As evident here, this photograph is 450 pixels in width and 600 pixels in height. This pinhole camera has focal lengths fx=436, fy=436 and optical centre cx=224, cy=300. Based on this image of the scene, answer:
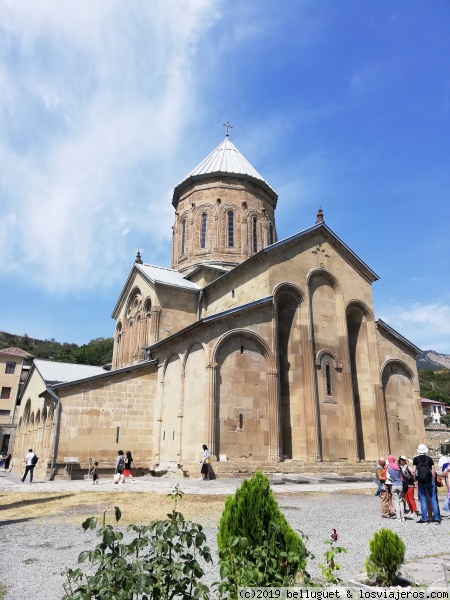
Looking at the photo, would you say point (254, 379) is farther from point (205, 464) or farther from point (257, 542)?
point (257, 542)

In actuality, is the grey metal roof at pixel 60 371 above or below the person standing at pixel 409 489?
above

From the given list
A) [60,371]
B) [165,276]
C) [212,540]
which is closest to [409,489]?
[212,540]

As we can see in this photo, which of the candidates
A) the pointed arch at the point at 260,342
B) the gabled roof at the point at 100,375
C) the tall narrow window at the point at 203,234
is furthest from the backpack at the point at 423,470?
the tall narrow window at the point at 203,234

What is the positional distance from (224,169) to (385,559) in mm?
20720

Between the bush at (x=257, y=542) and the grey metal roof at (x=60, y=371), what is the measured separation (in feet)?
49.1

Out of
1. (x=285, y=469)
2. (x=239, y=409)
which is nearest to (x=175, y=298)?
(x=239, y=409)

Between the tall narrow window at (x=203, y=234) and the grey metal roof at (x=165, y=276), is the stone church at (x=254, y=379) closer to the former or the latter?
the grey metal roof at (x=165, y=276)

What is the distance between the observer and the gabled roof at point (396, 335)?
691 inches

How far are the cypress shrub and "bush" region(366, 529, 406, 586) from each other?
72 cm

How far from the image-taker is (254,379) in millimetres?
13375

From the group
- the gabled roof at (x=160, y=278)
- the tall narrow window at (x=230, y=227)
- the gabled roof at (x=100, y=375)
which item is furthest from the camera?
the tall narrow window at (x=230, y=227)

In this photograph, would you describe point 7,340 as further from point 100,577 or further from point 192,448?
point 100,577

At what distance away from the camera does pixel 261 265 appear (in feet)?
49.8

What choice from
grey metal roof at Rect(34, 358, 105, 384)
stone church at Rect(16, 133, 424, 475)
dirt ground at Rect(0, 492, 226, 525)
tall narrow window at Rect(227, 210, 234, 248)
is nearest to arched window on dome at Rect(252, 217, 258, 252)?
tall narrow window at Rect(227, 210, 234, 248)
